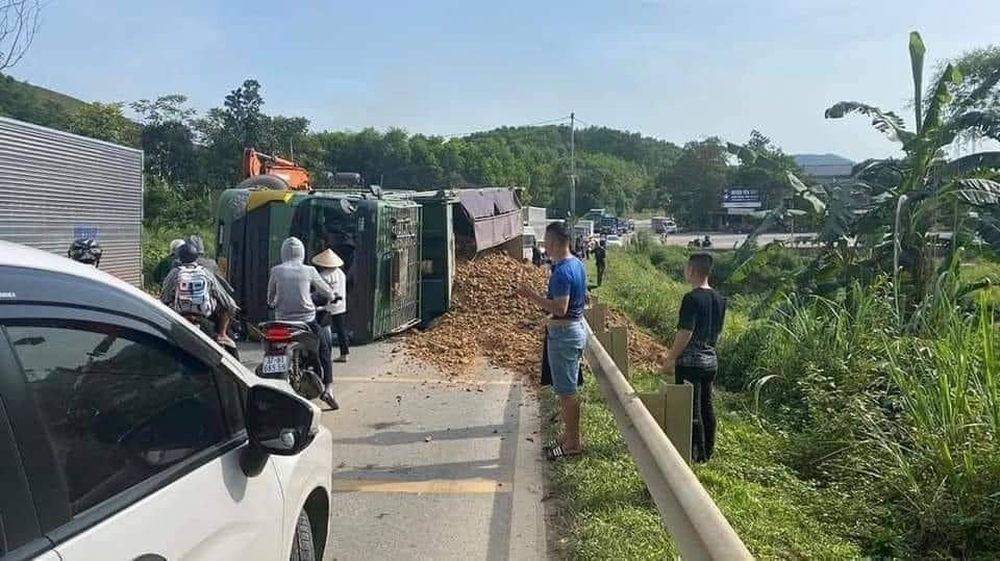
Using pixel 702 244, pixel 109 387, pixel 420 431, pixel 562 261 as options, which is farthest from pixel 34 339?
pixel 702 244

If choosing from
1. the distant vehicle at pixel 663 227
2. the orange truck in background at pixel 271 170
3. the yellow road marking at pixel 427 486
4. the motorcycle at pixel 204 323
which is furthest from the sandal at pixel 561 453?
the distant vehicle at pixel 663 227

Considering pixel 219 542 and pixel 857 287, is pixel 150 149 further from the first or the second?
pixel 219 542

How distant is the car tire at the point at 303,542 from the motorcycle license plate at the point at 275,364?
3.31 meters

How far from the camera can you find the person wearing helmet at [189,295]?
7.12 m

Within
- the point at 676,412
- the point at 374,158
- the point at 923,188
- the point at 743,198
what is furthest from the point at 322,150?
the point at 676,412

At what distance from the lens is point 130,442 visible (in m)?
2.21

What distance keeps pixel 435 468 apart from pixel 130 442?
428cm

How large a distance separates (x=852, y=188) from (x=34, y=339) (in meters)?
13.0

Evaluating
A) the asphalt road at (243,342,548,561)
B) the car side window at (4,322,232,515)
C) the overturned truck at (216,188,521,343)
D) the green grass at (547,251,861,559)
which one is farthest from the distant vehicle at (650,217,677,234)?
the car side window at (4,322,232,515)

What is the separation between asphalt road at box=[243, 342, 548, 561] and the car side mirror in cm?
225

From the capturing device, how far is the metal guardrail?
2939 mm

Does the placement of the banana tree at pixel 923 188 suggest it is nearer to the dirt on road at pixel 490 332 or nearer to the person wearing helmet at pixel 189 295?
the dirt on road at pixel 490 332

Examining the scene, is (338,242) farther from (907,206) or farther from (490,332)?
(907,206)

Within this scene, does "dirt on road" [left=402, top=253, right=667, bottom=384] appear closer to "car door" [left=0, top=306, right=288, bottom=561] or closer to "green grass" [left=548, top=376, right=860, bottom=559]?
"green grass" [left=548, top=376, right=860, bottom=559]
